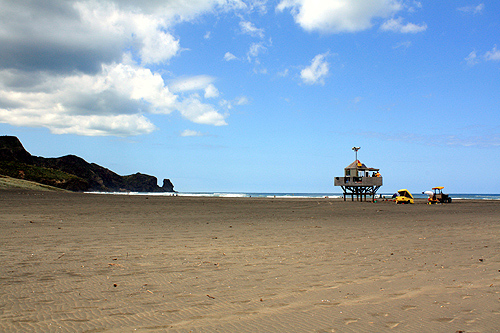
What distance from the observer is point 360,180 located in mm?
52406

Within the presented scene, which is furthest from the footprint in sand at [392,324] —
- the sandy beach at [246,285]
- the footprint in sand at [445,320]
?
the footprint in sand at [445,320]

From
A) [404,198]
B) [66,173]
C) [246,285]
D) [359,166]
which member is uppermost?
[359,166]

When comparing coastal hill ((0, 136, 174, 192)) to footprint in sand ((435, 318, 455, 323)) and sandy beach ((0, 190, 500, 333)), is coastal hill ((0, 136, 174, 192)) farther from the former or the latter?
footprint in sand ((435, 318, 455, 323))

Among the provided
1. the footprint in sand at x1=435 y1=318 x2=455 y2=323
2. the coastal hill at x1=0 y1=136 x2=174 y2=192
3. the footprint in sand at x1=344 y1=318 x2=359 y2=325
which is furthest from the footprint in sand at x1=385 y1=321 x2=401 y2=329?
the coastal hill at x1=0 y1=136 x2=174 y2=192

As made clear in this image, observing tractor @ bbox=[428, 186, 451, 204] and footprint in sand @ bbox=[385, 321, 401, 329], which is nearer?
Answer: footprint in sand @ bbox=[385, 321, 401, 329]

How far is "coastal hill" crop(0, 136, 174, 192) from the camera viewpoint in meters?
70.2

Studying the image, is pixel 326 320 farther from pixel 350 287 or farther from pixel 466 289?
pixel 466 289

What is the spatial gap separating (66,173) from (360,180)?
7336 cm

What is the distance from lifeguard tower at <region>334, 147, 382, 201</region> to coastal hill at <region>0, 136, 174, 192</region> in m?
60.8

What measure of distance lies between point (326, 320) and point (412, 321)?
1.06 meters

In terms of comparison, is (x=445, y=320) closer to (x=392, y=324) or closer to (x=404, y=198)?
(x=392, y=324)

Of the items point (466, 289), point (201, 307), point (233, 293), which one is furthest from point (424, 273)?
point (201, 307)

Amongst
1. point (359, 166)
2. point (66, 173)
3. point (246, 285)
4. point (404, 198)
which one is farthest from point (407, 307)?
point (66, 173)

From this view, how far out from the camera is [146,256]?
26.8ft
